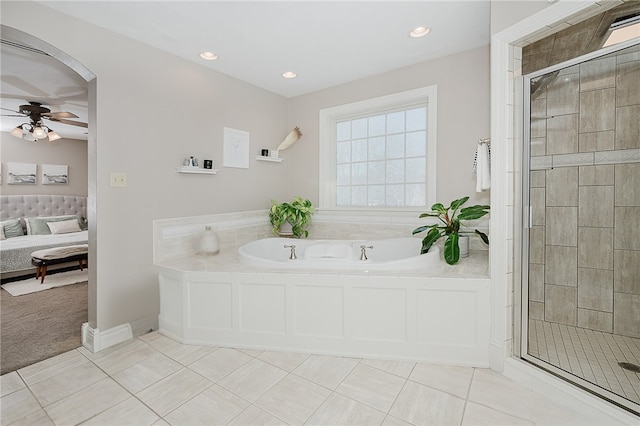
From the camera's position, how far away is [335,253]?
2.97m

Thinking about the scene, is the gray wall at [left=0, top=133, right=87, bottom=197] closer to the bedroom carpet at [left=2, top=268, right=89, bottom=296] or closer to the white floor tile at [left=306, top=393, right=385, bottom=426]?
the bedroom carpet at [left=2, top=268, right=89, bottom=296]

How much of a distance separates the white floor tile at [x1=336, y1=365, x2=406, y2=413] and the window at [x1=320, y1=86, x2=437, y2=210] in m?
1.70

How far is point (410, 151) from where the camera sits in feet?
10.5

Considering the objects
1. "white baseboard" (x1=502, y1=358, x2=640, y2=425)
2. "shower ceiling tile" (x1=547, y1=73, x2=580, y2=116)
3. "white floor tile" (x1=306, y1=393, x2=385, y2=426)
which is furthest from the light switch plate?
"shower ceiling tile" (x1=547, y1=73, x2=580, y2=116)

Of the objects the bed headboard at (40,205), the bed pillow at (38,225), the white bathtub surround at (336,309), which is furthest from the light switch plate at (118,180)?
the bed headboard at (40,205)

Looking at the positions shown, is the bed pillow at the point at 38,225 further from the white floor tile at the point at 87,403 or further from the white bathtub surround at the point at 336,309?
the white floor tile at the point at 87,403

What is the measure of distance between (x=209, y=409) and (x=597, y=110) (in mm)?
3263

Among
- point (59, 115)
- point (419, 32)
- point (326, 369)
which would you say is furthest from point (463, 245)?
point (59, 115)

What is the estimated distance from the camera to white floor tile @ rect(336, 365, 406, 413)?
1.65 m

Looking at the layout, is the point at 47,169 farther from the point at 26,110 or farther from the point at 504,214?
the point at 504,214

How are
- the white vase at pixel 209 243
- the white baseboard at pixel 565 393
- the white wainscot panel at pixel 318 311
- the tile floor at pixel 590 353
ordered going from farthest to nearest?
the white vase at pixel 209 243, the white wainscot panel at pixel 318 311, the tile floor at pixel 590 353, the white baseboard at pixel 565 393

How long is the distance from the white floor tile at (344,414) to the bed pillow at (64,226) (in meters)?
5.55

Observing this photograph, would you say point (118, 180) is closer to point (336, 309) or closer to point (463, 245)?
point (336, 309)

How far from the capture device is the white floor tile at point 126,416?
1.51m
